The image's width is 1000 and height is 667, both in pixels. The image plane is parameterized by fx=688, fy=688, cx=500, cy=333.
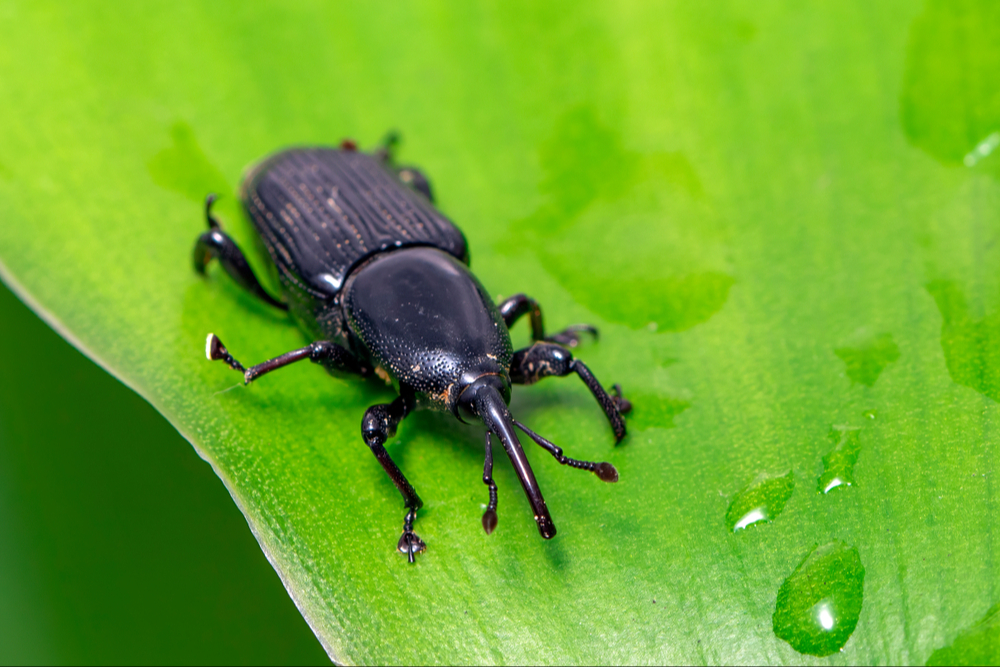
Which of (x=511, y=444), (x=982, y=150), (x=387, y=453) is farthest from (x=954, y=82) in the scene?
(x=387, y=453)

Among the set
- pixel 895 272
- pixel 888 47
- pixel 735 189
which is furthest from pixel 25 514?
pixel 888 47

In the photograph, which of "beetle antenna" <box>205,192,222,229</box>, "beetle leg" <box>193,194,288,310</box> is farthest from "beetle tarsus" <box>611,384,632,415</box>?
"beetle antenna" <box>205,192,222,229</box>

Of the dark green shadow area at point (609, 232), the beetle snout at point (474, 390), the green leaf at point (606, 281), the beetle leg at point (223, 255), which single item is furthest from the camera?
the beetle leg at point (223, 255)

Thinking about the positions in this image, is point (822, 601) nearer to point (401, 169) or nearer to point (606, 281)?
point (606, 281)

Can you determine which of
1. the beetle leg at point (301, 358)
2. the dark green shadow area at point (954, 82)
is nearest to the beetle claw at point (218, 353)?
the beetle leg at point (301, 358)

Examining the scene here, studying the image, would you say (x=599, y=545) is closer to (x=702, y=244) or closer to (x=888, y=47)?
(x=702, y=244)

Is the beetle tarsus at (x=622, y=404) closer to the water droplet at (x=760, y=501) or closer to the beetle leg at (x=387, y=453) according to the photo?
the water droplet at (x=760, y=501)
